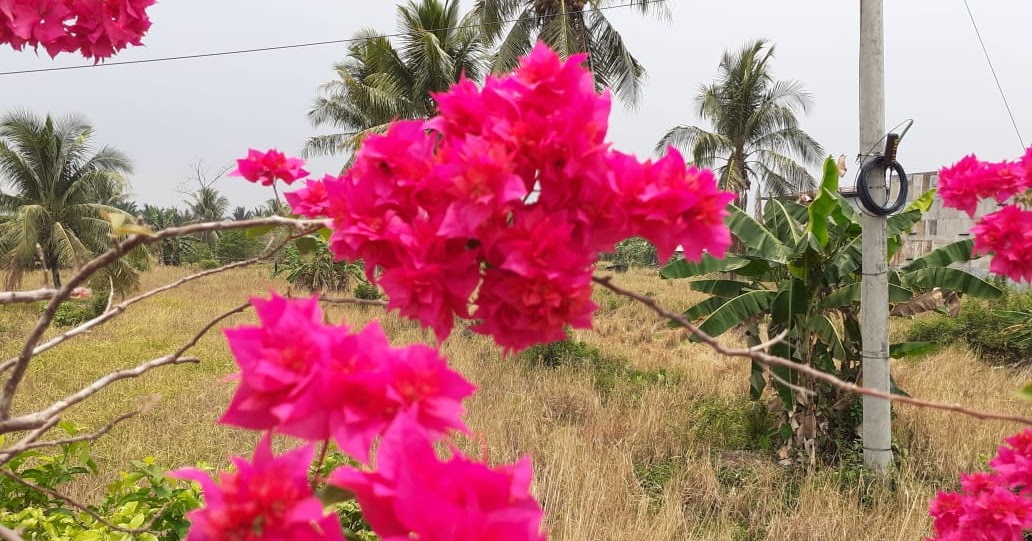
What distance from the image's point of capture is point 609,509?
273 centimetres

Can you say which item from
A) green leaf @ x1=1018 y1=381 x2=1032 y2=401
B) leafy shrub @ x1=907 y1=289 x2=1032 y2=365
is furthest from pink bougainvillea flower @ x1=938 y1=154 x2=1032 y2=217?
leafy shrub @ x1=907 y1=289 x2=1032 y2=365

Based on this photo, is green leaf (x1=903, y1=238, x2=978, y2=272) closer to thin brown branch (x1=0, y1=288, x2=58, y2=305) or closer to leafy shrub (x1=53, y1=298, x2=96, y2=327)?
thin brown branch (x1=0, y1=288, x2=58, y2=305)

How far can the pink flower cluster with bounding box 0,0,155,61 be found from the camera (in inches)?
39.6

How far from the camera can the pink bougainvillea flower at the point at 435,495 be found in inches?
14.4

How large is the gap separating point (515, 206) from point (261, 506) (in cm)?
32

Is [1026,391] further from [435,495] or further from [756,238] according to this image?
[756,238]

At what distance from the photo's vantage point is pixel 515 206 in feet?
1.83

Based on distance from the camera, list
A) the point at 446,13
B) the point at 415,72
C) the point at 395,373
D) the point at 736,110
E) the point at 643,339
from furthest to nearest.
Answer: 1. the point at 736,110
2. the point at 446,13
3. the point at 415,72
4. the point at 643,339
5. the point at 395,373

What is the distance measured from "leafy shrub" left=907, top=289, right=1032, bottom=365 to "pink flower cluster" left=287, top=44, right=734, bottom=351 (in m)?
6.63

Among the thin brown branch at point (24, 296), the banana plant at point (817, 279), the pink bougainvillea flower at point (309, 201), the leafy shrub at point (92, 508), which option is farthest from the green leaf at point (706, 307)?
the thin brown branch at point (24, 296)

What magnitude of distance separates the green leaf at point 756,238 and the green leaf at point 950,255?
91 centimetres

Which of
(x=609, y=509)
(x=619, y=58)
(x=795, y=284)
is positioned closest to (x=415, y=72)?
(x=619, y=58)

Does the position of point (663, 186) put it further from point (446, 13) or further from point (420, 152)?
point (446, 13)

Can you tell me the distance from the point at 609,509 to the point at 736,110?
1618cm
